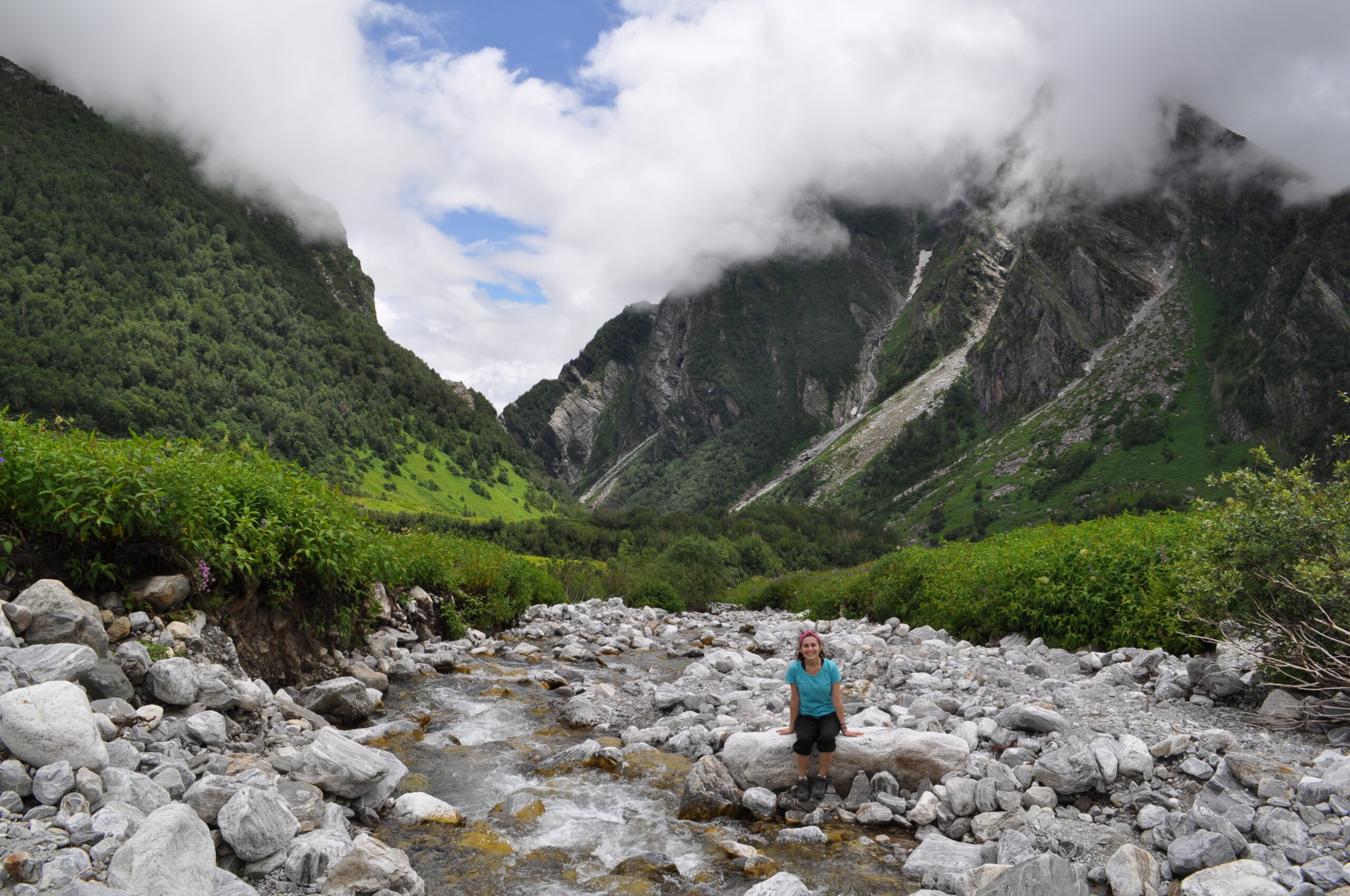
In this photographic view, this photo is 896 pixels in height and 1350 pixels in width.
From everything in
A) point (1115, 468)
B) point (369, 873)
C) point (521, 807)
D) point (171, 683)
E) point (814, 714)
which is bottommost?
point (521, 807)

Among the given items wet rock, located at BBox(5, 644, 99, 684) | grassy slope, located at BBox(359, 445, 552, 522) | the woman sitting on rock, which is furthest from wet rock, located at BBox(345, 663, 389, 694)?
grassy slope, located at BBox(359, 445, 552, 522)

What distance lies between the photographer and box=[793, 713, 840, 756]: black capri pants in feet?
27.5

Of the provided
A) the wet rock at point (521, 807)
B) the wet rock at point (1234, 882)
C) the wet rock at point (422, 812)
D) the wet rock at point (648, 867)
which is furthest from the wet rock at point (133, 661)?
the wet rock at point (1234, 882)

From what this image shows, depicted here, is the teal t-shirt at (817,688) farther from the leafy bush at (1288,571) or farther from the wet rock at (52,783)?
the wet rock at (52,783)

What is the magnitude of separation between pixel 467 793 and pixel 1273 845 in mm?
8283

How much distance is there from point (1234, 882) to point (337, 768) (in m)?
8.21

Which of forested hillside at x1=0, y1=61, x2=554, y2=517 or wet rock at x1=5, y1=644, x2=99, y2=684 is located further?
forested hillside at x1=0, y1=61, x2=554, y2=517

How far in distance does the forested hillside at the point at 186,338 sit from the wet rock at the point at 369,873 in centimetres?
11708

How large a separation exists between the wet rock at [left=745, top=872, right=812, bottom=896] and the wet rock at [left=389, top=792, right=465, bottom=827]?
3542 mm

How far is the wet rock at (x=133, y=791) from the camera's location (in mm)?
5551

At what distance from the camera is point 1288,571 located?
8.70 metres

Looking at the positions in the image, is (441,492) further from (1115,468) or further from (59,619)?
(1115,468)

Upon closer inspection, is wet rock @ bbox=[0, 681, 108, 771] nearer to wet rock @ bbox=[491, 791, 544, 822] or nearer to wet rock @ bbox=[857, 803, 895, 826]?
wet rock @ bbox=[491, 791, 544, 822]

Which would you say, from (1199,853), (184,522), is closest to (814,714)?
(1199,853)
